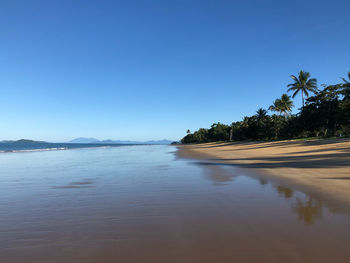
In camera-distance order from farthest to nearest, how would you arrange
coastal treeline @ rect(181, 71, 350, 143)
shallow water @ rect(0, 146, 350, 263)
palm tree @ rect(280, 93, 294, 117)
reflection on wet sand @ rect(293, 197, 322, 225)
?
palm tree @ rect(280, 93, 294, 117) < coastal treeline @ rect(181, 71, 350, 143) < reflection on wet sand @ rect(293, 197, 322, 225) < shallow water @ rect(0, 146, 350, 263)

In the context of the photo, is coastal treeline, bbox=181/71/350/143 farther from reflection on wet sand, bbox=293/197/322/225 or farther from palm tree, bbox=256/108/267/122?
reflection on wet sand, bbox=293/197/322/225

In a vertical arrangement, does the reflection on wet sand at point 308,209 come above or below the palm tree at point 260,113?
below

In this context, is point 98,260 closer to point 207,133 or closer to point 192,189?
point 192,189

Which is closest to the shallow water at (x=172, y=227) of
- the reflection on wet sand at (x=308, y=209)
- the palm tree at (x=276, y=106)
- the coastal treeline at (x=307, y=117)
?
the reflection on wet sand at (x=308, y=209)

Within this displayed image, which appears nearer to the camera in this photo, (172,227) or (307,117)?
(172,227)

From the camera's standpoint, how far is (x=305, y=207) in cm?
584

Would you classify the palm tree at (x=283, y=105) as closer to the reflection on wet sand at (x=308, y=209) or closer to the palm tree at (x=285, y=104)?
the palm tree at (x=285, y=104)

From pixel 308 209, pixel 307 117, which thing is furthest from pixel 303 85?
pixel 308 209

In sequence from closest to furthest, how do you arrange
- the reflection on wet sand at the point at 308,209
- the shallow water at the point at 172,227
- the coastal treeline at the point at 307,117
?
the shallow water at the point at 172,227 → the reflection on wet sand at the point at 308,209 → the coastal treeline at the point at 307,117

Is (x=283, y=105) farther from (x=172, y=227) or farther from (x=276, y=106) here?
(x=172, y=227)

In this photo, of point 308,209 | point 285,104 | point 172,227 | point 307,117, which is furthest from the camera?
point 285,104

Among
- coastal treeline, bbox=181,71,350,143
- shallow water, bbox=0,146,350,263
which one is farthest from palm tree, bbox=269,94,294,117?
shallow water, bbox=0,146,350,263

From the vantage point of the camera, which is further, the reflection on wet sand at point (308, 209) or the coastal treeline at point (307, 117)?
the coastal treeline at point (307, 117)

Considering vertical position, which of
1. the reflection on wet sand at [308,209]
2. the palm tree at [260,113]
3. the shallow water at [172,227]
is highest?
the palm tree at [260,113]
